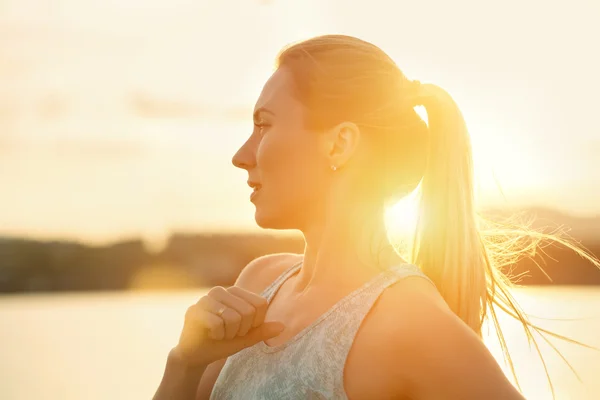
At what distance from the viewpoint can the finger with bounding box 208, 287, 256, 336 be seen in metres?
2.95

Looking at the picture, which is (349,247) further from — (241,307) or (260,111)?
(260,111)

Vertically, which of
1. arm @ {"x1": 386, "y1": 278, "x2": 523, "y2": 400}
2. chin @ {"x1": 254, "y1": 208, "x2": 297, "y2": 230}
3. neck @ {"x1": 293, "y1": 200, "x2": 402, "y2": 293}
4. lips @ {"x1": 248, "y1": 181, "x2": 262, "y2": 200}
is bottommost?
arm @ {"x1": 386, "y1": 278, "x2": 523, "y2": 400}

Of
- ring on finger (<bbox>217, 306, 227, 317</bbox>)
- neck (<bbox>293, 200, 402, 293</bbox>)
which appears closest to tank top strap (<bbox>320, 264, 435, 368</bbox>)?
neck (<bbox>293, 200, 402, 293</bbox>)

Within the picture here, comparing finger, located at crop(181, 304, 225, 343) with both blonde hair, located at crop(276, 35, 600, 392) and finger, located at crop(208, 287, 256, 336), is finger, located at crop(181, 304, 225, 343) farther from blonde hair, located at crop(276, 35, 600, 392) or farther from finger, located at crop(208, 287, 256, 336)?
blonde hair, located at crop(276, 35, 600, 392)

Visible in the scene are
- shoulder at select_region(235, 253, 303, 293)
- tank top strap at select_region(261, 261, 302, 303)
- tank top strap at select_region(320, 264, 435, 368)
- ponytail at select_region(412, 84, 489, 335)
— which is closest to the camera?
tank top strap at select_region(320, 264, 435, 368)

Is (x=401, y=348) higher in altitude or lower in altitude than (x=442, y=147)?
lower

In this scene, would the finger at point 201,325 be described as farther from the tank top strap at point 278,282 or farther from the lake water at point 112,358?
the lake water at point 112,358

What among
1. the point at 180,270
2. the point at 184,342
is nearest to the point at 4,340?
the point at 184,342

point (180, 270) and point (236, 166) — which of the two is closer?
point (236, 166)

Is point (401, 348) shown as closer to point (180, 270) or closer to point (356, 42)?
point (356, 42)

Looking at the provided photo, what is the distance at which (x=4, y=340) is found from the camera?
29219 millimetres

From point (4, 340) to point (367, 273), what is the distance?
93.5ft

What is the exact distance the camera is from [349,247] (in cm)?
321

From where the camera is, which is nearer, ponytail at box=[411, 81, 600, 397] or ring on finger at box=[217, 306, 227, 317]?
ring on finger at box=[217, 306, 227, 317]
